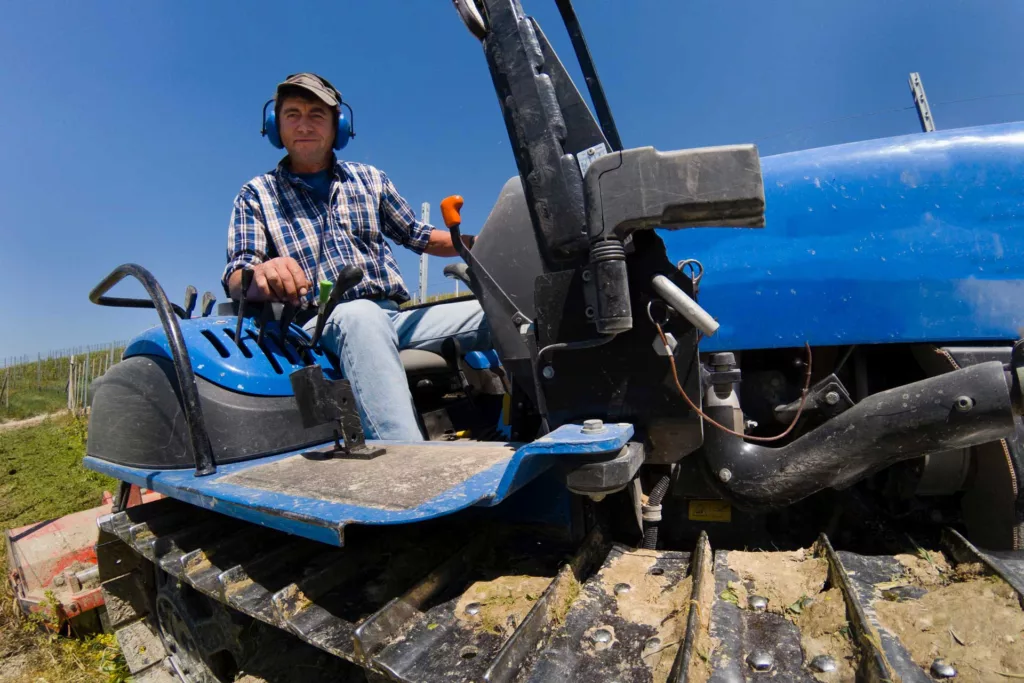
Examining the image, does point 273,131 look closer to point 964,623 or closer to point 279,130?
point 279,130

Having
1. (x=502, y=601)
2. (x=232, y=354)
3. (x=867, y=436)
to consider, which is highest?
(x=232, y=354)

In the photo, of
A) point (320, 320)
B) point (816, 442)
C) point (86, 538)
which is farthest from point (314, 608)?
point (86, 538)

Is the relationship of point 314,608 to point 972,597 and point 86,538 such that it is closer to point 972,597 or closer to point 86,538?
point 972,597

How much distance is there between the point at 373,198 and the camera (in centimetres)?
260

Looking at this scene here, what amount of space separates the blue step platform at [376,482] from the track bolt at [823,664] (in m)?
0.51

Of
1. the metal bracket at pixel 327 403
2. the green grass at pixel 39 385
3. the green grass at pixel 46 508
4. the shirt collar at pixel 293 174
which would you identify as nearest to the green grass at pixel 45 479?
the green grass at pixel 46 508

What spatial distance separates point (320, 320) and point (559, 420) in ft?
3.34

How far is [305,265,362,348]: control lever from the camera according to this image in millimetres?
1744

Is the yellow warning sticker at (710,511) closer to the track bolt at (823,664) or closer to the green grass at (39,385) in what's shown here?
the track bolt at (823,664)

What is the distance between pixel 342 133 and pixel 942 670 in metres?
2.76

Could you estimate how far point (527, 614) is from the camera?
1074 millimetres

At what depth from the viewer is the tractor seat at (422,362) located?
85.0 inches

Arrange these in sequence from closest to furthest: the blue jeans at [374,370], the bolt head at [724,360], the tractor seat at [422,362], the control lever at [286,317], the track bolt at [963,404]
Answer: the track bolt at [963,404] < the bolt head at [724,360] < the blue jeans at [374,370] < the control lever at [286,317] < the tractor seat at [422,362]

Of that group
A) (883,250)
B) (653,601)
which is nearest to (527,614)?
(653,601)
